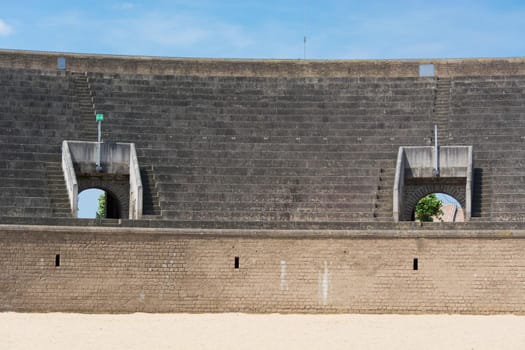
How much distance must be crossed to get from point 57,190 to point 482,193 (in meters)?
11.0

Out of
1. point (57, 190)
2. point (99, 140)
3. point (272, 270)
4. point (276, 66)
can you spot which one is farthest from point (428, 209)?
point (272, 270)

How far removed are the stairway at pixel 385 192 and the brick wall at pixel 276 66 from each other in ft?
15.4

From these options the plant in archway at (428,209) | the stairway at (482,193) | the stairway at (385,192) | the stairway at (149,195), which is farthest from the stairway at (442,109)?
the plant in archway at (428,209)

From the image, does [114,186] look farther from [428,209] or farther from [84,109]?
[428,209]

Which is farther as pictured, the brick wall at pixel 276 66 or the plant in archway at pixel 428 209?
the plant in archway at pixel 428 209

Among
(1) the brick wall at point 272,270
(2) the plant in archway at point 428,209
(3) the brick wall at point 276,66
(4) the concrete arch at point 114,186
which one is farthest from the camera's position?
(2) the plant in archway at point 428,209

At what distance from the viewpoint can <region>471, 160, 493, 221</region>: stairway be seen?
92.3 feet

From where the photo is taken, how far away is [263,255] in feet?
84.8
